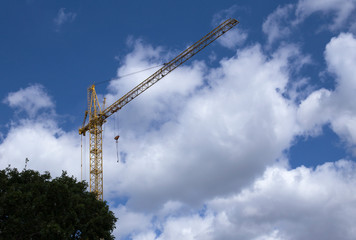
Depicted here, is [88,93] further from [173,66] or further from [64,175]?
[64,175]

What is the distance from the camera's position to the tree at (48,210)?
32.6 m

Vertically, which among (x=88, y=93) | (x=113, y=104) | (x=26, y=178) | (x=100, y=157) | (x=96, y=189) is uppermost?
(x=88, y=93)

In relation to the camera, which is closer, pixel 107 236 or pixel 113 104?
pixel 107 236

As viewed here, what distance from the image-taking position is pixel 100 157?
8612cm

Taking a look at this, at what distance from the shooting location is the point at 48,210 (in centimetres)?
3519

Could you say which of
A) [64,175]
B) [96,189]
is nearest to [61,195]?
[64,175]

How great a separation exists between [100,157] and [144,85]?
66.3ft

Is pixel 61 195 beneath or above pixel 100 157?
beneath

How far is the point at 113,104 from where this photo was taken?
90.1 metres

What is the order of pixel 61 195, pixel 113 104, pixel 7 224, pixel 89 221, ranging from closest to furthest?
pixel 7 224, pixel 61 195, pixel 89 221, pixel 113 104

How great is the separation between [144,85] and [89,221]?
52053 millimetres

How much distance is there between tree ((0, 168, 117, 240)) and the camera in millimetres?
32625

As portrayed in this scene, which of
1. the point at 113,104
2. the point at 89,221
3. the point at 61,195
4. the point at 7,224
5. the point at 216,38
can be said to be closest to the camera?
the point at 7,224

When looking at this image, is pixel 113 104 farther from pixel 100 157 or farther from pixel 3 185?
pixel 3 185
